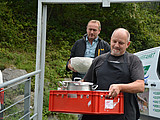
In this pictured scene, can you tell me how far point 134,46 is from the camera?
1773 cm

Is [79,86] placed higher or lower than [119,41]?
lower

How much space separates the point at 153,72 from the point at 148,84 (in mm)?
248

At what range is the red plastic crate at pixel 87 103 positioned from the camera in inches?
123

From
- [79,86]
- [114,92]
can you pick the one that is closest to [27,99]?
[79,86]

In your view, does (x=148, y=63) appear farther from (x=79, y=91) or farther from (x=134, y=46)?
(x=134, y=46)

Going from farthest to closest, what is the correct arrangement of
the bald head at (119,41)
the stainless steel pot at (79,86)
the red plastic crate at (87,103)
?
the bald head at (119,41) < the stainless steel pot at (79,86) < the red plastic crate at (87,103)

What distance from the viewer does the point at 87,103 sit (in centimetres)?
315

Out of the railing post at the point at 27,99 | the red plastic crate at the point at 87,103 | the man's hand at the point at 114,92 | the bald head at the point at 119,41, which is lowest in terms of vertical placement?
the railing post at the point at 27,99

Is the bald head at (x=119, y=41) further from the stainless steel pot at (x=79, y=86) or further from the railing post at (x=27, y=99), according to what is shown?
the railing post at (x=27, y=99)

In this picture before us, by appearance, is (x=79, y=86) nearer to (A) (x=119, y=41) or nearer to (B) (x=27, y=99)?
(A) (x=119, y=41)

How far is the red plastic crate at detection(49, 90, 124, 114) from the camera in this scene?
3.13 meters

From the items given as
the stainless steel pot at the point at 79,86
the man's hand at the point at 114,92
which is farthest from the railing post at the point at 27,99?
the man's hand at the point at 114,92

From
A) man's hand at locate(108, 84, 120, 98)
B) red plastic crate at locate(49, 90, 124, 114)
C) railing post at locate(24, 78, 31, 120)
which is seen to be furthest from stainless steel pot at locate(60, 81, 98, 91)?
railing post at locate(24, 78, 31, 120)

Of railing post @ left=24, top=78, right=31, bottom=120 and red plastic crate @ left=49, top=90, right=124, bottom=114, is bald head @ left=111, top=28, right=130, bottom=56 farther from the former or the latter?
railing post @ left=24, top=78, right=31, bottom=120
